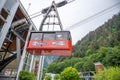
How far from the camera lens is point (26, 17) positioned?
43.5ft

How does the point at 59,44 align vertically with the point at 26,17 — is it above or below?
below

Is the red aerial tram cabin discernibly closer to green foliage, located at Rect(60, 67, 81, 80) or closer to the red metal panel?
the red metal panel

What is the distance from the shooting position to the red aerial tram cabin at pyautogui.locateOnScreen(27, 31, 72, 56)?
326 inches

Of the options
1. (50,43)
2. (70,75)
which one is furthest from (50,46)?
(70,75)

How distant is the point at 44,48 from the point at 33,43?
841 millimetres

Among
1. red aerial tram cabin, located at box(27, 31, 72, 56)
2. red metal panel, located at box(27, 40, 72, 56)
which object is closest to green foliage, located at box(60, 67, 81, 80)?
red aerial tram cabin, located at box(27, 31, 72, 56)

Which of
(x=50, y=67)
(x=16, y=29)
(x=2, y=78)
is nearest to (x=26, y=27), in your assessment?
(x=16, y=29)

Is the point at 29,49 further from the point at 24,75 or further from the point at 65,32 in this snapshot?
the point at 24,75

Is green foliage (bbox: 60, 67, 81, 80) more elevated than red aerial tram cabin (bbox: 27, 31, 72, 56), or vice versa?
red aerial tram cabin (bbox: 27, 31, 72, 56)

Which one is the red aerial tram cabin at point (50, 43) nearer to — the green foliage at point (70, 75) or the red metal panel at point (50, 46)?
the red metal panel at point (50, 46)

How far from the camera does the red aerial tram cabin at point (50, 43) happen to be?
27.2ft

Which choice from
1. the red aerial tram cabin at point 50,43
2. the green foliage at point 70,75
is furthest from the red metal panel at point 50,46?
the green foliage at point 70,75

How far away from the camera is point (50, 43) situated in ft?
28.2

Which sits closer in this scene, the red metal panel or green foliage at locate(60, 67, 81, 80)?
the red metal panel
